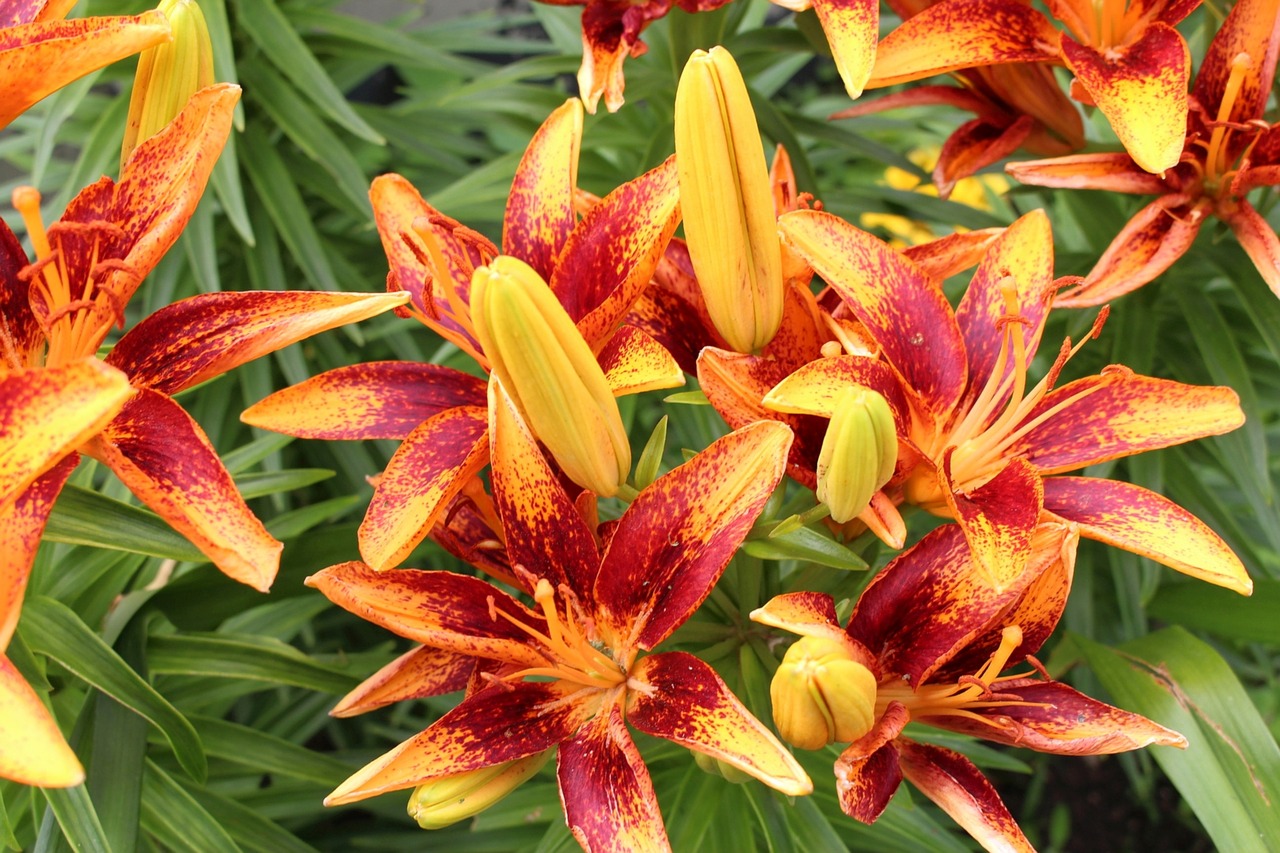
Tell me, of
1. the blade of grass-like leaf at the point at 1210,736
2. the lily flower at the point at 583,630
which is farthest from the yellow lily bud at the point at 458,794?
the blade of grass-like leaf at the point at 1210,736

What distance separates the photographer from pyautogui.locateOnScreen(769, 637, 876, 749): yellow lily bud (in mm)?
469

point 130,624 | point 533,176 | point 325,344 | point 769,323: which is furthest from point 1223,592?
point 325,344

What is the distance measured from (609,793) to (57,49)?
15.5 inches

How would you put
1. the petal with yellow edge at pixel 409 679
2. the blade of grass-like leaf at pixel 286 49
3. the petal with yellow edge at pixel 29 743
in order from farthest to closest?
the blade of grass-like leaf at pixel 286 49 → the petal with yellow edge at pixel 409 679 → the petal with yellow edge at pixel 29 743

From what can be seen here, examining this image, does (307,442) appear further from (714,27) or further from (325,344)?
(714,27)

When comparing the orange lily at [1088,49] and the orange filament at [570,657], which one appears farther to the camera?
the orange lily at [1088,49]

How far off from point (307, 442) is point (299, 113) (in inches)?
13.4

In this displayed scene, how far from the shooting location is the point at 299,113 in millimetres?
1133

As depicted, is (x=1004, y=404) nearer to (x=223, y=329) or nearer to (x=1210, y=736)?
(x=1210, y=736)

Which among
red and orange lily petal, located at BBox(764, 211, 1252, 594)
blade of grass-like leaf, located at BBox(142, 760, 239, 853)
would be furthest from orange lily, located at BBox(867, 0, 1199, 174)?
blade of grass-like leaf, located at BBox(142, 760, 239, 853)

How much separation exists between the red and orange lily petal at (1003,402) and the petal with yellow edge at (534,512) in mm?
142

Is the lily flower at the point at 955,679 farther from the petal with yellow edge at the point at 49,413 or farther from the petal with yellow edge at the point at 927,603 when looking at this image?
the petal with yellow edge at the point at 49,413

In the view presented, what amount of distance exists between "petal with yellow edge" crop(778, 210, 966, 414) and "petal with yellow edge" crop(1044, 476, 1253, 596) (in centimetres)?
8

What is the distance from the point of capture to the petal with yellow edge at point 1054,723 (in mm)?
530
